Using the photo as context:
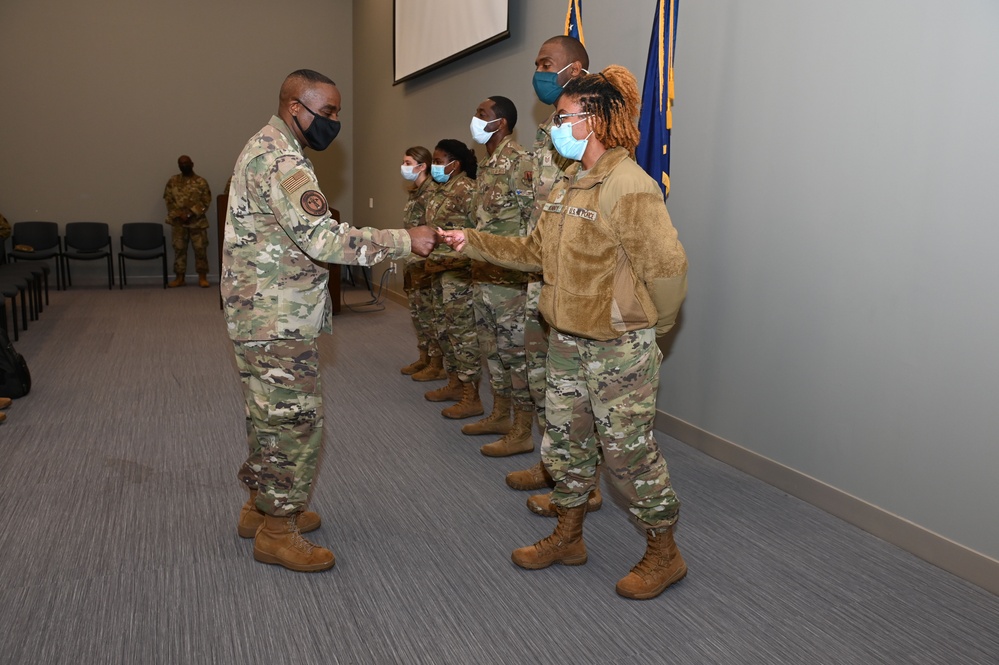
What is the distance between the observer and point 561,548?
2.60 meters

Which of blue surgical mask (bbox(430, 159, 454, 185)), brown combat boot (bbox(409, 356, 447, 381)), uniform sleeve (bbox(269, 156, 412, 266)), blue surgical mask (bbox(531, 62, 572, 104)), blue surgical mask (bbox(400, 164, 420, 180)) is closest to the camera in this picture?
uniform sleeve (bbox(269, 156, 412, 266))

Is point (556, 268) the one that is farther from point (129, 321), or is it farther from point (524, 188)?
point (129, 321)

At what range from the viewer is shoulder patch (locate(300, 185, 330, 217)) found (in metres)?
2.26

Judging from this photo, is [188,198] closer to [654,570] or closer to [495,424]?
[495,424]

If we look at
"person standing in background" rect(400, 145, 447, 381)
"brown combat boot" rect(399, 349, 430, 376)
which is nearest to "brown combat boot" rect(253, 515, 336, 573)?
"person standing in background" rect(400, 145, 447, 381)

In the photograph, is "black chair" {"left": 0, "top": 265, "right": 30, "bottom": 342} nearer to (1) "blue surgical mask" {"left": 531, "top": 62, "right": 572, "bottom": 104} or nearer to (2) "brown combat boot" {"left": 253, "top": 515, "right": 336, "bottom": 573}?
(2) "brown combat boot" {"left": 253, "top": 515, "right": 336, "bottom": 573}

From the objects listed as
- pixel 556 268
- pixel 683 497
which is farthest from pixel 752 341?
pixel 556 268

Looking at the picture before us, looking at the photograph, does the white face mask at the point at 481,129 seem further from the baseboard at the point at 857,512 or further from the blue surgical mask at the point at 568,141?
the baseboard at the point at 857,512

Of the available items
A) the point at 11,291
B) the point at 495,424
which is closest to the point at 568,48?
the point at 495,424

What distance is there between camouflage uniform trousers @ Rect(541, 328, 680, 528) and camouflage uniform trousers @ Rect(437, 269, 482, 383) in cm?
189

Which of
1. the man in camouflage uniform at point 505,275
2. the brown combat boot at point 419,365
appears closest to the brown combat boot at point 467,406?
the man in camouflage uniform at point 505,275

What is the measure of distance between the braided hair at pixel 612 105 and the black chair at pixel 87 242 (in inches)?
334

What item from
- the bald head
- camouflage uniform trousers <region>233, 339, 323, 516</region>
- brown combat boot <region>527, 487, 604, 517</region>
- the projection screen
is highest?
the projection screen

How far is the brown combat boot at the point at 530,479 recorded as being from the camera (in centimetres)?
326
